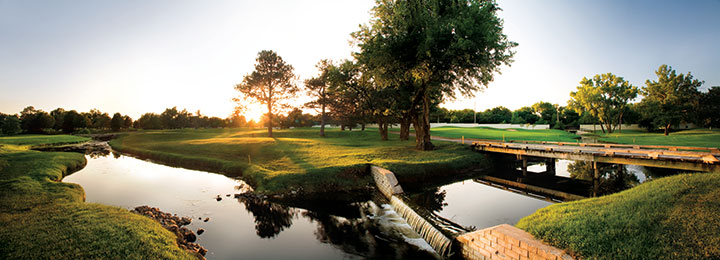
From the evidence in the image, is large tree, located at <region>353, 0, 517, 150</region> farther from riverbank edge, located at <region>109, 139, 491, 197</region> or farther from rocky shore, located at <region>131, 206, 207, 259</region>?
rocky shore, located at <region>131, 206, 207, 259</region>

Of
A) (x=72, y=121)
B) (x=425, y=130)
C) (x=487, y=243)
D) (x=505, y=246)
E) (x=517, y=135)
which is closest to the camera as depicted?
(x=505, y=246)

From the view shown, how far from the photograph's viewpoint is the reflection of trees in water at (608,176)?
65.6 ft

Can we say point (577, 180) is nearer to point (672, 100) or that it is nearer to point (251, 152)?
point (251, 152)

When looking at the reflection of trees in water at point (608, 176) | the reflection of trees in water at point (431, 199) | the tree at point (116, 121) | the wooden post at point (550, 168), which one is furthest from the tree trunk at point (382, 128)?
the tree at point (116, 121)

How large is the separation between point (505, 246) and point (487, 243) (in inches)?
28.7

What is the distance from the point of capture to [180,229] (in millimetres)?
12930

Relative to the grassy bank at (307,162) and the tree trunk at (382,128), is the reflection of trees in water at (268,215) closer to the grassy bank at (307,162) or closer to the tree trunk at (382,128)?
the grassy bank at (307,162)

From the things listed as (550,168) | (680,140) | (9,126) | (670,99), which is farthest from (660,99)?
(9,126)

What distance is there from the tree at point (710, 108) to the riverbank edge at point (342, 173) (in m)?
55.1

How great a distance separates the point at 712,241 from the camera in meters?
7.43

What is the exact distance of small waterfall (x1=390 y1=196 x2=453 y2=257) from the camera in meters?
10.6

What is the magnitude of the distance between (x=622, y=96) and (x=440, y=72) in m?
49.4

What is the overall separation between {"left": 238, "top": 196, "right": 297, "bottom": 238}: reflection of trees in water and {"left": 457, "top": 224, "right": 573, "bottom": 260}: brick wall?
27.7 feet

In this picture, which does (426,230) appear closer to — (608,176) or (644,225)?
(644,225)
